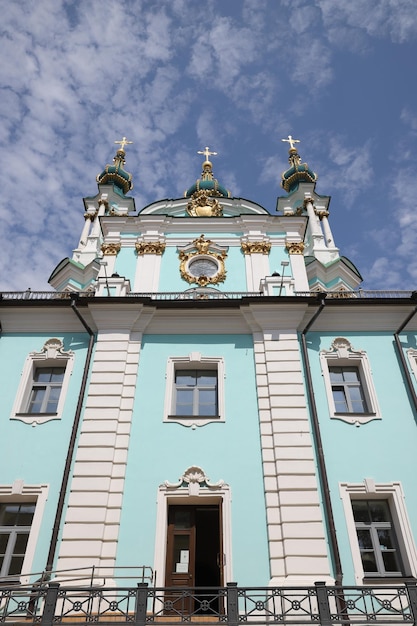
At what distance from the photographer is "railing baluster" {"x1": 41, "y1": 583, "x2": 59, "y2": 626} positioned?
887 cm

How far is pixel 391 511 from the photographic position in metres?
12.4

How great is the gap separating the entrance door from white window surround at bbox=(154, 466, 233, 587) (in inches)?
13.5

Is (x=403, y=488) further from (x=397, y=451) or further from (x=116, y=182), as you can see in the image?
(x=116, y=182)

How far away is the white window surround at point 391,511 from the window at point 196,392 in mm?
4161

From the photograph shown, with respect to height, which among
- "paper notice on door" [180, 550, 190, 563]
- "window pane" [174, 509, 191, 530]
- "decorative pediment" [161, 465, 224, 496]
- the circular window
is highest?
the circular window

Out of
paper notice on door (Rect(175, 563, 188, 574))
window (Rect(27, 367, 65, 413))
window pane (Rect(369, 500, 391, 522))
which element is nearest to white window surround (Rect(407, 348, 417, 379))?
window pane (Rect(369, 500, 391, 522))

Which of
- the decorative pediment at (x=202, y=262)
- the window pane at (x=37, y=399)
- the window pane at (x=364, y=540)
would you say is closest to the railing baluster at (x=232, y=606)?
the window pane at (x=364, y=540)

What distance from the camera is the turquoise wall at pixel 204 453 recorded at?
1164 cm

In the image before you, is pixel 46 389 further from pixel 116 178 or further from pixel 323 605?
pixel 116 178

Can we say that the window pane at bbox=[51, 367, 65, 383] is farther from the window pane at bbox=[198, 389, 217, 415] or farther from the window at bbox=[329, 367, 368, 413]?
the window at bbox=[329, 367, 368, 413]

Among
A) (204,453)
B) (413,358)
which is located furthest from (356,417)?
(204,453)

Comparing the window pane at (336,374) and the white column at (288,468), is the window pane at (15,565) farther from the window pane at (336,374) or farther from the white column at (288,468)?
the window pane at (336,374)

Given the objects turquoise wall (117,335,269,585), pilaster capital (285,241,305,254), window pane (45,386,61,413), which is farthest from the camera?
pilaster capital (285,241,305,254)

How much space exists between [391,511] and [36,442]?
952cm
